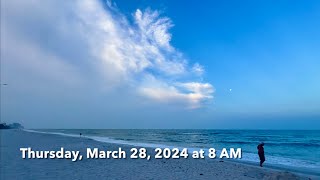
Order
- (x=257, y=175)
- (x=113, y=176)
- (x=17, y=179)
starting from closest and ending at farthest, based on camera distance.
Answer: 1. (x=17, y=179)
2. (x=113, y=176)
3. (x=257, y=175)

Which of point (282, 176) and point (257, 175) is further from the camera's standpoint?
point (257, 175)

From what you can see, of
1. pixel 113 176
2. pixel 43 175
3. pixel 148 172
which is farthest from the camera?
pixel 148 172

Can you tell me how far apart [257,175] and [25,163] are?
454 inches

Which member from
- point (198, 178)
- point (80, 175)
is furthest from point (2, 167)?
point (198, 178)

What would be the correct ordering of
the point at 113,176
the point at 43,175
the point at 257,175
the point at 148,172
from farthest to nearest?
the point at 257,175
the point at 148,172
the point at 113,176
the point at 43,175

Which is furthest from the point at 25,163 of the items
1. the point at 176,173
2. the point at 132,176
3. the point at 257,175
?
the point at 257,175

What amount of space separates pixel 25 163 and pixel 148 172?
19.7 ft

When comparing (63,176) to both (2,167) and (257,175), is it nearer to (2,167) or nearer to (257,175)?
(2,167)

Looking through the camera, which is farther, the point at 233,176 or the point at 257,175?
the point at 257,175

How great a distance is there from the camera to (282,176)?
40.9 feet

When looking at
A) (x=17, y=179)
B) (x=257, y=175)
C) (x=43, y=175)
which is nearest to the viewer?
(x=17, y=179)

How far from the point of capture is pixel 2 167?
1260cm

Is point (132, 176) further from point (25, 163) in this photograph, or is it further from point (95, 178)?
point (25, 163)

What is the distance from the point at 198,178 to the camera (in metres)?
12.5
